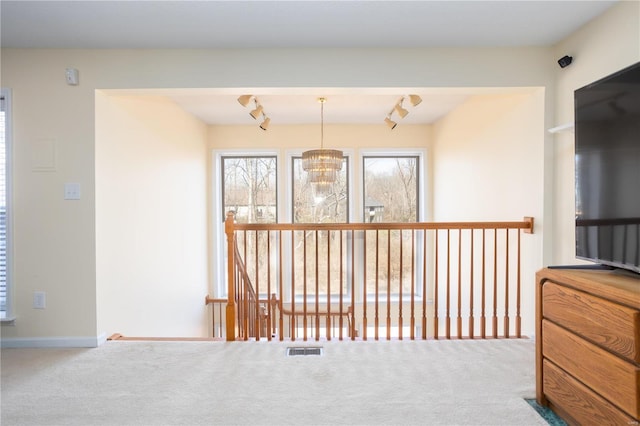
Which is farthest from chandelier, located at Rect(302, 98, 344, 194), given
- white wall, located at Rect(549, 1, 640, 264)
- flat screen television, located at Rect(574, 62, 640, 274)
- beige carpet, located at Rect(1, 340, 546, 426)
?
flat screen television, located at Rect(574, 62, 640, 274)

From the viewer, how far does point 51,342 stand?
8.76 ft

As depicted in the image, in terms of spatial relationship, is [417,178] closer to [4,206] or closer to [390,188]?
[390,188]

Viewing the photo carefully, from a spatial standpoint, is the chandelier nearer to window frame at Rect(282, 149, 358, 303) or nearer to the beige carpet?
window frame at Rect(282, 149, 358, 303)

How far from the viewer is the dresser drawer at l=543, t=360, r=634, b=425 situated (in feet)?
4.30

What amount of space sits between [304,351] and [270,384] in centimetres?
50

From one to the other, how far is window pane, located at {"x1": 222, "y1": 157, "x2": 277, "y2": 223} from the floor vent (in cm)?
276

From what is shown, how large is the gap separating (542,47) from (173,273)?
13.1ft

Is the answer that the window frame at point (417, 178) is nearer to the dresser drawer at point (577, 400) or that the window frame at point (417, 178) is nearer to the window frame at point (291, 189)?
the window frame at point (291, 189)

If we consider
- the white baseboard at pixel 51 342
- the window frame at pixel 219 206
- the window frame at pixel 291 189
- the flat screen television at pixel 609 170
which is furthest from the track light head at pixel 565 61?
the white baseboard at pixel 51 342

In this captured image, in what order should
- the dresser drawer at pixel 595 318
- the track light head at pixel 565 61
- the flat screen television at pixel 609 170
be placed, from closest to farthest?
1. the dresser drawer at pixel 595 318
2. the flat screen television at pixel 609 170
3. the track light head at pixel 565 61

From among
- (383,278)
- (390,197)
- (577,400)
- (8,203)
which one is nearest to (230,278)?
(8,203)

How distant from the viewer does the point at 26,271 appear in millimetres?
2676

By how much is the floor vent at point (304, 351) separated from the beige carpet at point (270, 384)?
0.21ft

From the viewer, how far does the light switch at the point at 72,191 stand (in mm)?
2639
